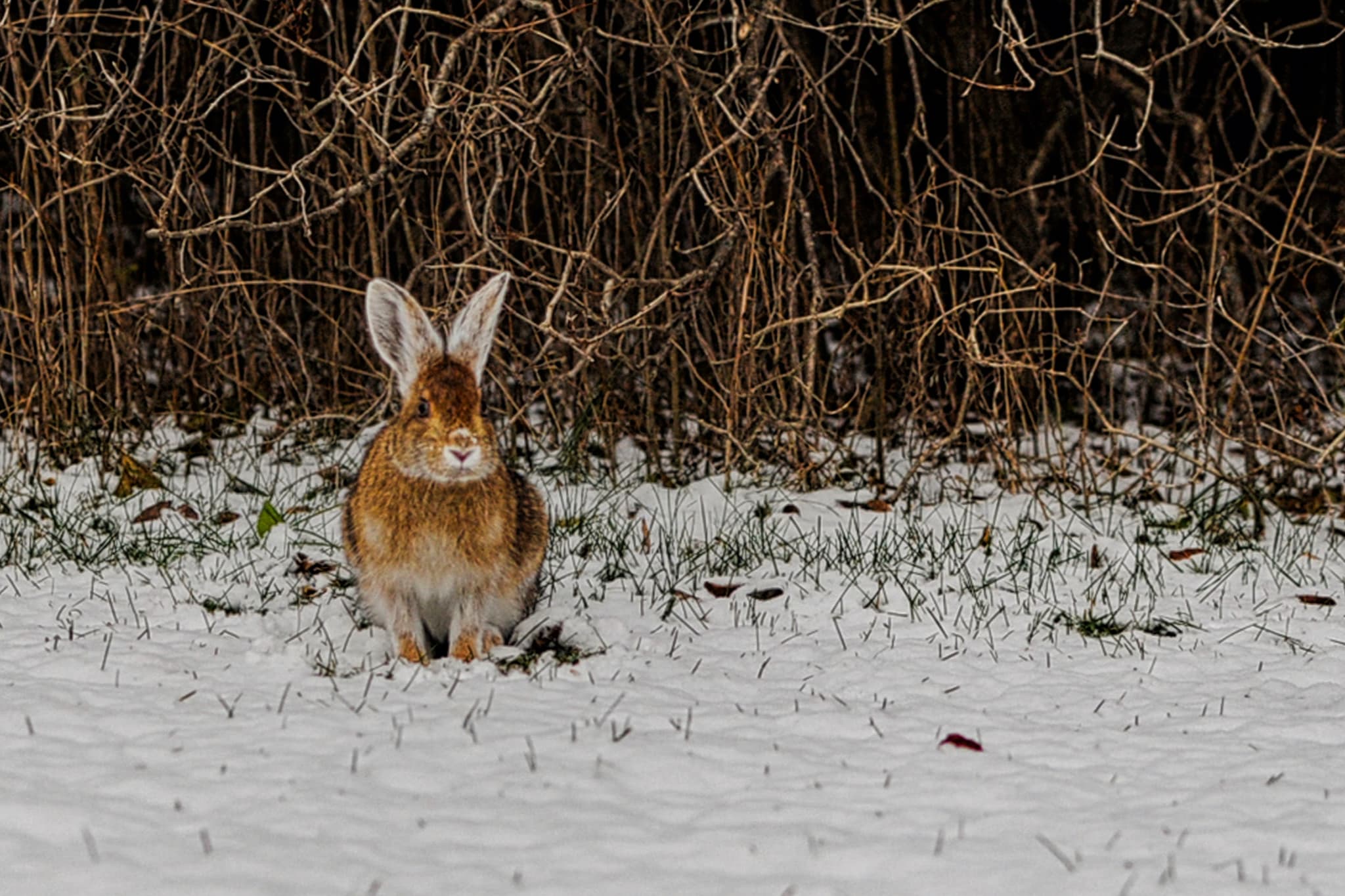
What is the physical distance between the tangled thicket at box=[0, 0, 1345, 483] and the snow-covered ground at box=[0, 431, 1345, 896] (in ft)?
3.07

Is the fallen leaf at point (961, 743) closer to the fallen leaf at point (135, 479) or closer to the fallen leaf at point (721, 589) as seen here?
the fallen leaf at point (721, 589)

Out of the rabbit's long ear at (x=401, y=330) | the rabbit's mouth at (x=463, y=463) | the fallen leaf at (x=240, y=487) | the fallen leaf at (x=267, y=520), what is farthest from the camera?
the fallen leaf at (x=240, y=487)

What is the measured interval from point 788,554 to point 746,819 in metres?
2.69

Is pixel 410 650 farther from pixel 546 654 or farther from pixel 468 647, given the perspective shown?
pixel 546 654

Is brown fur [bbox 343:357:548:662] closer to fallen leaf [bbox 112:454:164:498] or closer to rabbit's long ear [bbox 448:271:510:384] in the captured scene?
rabbit's long ear [bbox 448:271:510:384]

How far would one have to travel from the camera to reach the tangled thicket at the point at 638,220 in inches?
264

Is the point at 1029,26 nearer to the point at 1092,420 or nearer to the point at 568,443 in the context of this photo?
the point at 1092,420

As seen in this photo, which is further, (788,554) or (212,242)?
(212,242)

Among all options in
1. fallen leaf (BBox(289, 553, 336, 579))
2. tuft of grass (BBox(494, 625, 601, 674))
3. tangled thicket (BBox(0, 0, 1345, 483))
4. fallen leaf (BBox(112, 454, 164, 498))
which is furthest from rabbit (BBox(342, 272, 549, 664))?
fallen leaf (BBox(112, 454, 164, 498))

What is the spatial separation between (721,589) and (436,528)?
1491 millimetres

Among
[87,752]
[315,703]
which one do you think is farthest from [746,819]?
[87,752]

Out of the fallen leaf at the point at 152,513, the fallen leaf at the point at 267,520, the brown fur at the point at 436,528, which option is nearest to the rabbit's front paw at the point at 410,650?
the brown fur at the point at 436,528

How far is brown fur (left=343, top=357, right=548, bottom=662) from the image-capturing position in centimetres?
425

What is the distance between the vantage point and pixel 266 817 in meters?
3.27
